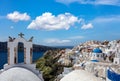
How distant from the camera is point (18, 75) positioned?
1855 cm

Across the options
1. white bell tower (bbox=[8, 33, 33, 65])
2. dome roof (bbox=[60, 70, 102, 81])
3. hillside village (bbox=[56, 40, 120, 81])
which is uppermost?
white bell tower (bbox=[8, 33, 33, 65])

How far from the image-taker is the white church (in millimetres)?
18631

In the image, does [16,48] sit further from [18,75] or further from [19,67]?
[18,75]

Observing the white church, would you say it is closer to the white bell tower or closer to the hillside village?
the white bell tower

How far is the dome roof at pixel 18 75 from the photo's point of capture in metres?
18.4

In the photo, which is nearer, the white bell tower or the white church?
the white church

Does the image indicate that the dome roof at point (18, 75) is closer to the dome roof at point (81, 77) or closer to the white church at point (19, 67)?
the white church at point (19, 67)

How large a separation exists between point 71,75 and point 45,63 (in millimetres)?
42202

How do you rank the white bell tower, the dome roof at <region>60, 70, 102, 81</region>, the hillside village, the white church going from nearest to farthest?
the dome roof at <region>60, 70, 102, 81</region> < the white church < the white bell tower < the hillside village

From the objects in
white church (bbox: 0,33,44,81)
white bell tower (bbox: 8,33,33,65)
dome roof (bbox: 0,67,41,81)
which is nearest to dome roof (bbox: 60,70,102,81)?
dome roof (bbox: 0,67,41,81)

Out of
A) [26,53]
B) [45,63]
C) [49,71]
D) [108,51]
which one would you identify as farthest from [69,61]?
[26,53]

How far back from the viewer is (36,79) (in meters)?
19.3

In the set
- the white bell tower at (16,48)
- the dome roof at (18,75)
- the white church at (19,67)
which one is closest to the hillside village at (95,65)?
the dome roof at (18,75)

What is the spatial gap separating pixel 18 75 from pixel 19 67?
131 cm
